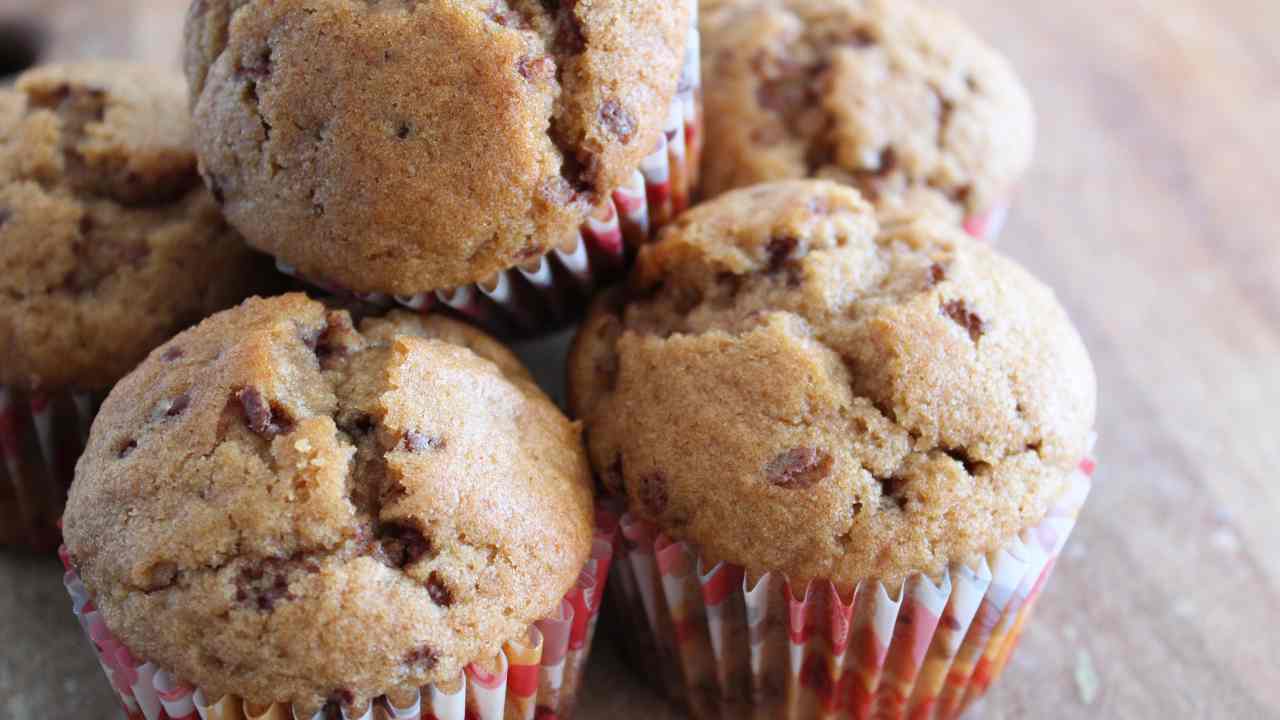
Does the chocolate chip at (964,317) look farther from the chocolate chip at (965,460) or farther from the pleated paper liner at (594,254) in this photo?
the pleated paper liner at (594,254)

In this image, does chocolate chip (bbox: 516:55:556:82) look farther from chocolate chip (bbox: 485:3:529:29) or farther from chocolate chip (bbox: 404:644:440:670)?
chocolate chip (bbox: 404:644:440:670)

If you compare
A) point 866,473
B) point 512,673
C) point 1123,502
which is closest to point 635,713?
point 512,673

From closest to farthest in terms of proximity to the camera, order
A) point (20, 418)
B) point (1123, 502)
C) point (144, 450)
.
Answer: point (144, 450) → point (20, 418) → point (1123, 502)

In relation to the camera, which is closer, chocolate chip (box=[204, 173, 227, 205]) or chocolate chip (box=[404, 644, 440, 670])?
chocolate chip (box=[404, 644, 440, 670])

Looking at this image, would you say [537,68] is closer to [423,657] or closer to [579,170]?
[579,170]

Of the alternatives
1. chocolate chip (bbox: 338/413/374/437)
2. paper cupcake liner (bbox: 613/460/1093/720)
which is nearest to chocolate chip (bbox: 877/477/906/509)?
paper cupcake liner (bbox: 613/460/1093/720)

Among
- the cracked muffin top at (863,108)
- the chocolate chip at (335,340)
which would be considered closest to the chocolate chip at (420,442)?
the chocolate chip at (335,340)

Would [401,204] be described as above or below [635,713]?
above

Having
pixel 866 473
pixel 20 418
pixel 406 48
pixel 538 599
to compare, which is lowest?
pixel 20 418

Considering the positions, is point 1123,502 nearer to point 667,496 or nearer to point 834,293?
point 834,293
